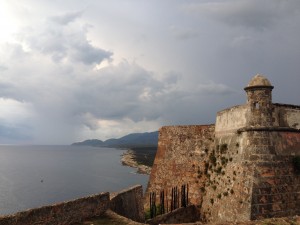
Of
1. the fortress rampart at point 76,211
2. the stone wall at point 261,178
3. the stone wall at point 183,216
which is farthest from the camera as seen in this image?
the stone wall at point 183,216

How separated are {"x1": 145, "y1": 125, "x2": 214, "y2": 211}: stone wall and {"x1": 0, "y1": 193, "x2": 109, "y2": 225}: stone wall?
889cm

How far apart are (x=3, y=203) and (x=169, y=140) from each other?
5773cm

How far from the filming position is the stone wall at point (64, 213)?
12805 millimetres

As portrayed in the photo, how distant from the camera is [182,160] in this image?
25.0m

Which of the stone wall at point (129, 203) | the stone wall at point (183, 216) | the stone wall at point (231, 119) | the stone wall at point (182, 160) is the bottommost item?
the stone wall at point (183, 216)

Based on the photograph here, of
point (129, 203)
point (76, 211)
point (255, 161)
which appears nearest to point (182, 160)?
point (129, 203)

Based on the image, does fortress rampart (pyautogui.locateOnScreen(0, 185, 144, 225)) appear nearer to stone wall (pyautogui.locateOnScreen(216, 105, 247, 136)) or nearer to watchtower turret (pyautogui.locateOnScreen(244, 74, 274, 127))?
stone wall (pyautogui.locateOnScreen(216, 105, 247, 136))

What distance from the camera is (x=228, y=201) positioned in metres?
19.0

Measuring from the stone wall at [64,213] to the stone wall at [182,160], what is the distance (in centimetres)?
889

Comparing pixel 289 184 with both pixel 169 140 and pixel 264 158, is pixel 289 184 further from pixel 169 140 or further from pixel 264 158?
pixel 169 140

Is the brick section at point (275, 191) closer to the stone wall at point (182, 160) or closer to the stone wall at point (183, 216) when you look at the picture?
the stone wall at point (182, 160)

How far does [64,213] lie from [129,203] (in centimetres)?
568

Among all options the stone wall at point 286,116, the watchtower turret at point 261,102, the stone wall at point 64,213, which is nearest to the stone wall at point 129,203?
the stone wall at point 64,213

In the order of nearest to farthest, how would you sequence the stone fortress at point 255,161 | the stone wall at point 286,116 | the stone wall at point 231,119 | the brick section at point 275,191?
the brick section at point 275,191
the stone fortress at point 255,161
the stone wall at point 286,116
the stone wall at point 231,119
